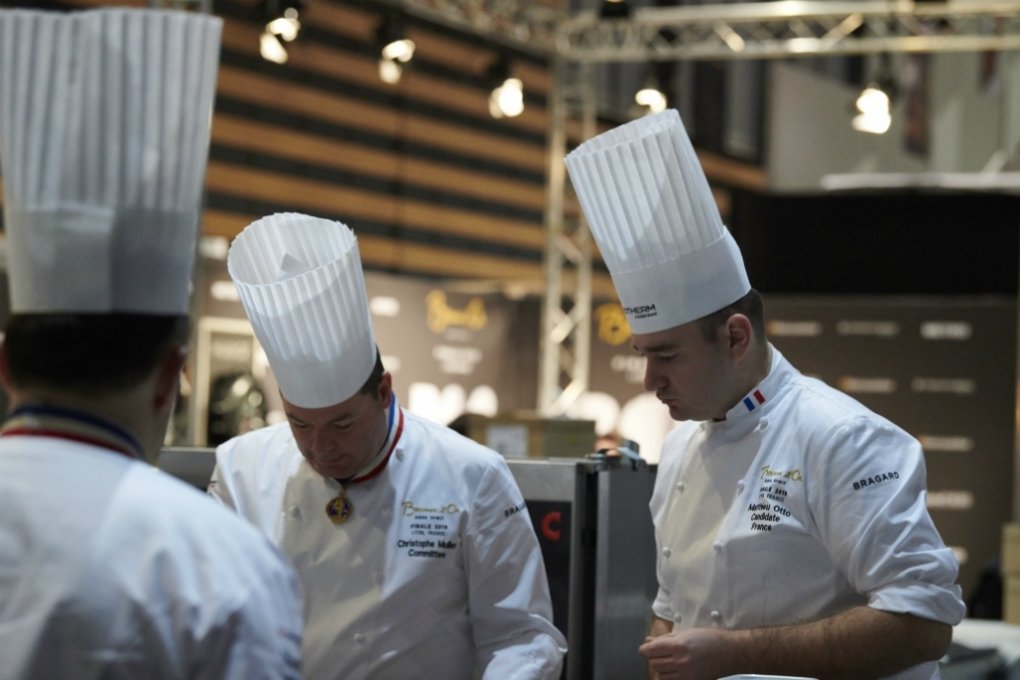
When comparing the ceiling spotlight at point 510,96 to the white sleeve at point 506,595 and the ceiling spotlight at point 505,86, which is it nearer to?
the ceiling spotlight at point 505,86

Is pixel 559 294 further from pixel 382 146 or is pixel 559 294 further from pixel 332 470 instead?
pixel 332 470

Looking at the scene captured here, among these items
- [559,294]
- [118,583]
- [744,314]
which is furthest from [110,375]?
[559,294]

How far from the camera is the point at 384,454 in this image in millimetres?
2297

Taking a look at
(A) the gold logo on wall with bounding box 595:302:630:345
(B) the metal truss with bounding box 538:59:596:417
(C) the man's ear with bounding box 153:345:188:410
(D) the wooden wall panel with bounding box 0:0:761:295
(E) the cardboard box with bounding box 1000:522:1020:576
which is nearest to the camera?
(C) the man's ear with bounding box 153:345:188:410

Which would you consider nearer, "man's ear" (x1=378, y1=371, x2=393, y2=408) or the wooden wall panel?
"man's ear" (x1=378, y1=371, x2=393, y2=408)

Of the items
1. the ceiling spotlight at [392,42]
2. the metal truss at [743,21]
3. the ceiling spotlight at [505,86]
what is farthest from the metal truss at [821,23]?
the ceiling spotlight at [392,42]

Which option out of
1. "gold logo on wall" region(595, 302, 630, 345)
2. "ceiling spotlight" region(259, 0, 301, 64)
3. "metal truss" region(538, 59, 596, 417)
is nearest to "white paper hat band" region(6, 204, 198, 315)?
"ceiling spotlight" region(259, 0, 301, 64)

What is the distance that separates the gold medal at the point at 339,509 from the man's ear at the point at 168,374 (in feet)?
3.44

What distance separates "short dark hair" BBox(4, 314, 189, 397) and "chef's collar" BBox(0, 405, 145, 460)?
19 mm

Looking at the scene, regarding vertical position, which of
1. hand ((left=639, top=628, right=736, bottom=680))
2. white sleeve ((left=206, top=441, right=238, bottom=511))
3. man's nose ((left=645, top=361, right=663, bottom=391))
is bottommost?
hand ((left=639, top=628, right=736, bottom=680))

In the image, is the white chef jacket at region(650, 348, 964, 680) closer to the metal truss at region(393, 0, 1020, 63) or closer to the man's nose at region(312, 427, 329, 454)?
the man's nose at region(312, 427, 329, 454)

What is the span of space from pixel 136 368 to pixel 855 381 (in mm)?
7470

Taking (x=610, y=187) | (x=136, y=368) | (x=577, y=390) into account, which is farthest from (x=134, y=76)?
(x=577, y=390)

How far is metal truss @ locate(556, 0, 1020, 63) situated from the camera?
734 centimetres
